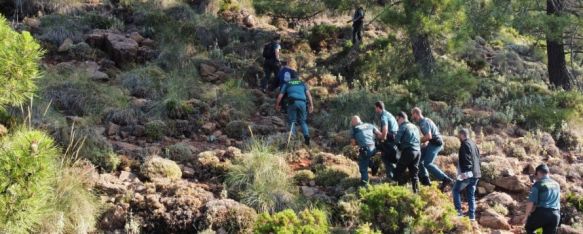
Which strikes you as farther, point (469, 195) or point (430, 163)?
point (430, 163)

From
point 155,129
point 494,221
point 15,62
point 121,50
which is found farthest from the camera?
point 121,50

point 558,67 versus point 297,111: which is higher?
point 558,67

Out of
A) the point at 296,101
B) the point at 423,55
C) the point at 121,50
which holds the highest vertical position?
the point at 423,55

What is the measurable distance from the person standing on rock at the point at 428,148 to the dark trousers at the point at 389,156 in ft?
1.48

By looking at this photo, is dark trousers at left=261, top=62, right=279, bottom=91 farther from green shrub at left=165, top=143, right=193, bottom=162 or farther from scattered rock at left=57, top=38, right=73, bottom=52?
A: scattered rock at left=57, top=38, right=73, bottom=52

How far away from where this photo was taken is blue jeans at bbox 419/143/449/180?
9.46m

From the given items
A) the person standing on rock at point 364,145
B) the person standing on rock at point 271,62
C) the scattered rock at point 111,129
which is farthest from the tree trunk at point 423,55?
the scattered rock at point 111,129

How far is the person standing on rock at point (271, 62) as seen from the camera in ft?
46.0

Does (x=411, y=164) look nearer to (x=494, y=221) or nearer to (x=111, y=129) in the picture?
(x=494, y=221)

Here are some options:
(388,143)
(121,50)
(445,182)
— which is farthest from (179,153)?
(121,50)

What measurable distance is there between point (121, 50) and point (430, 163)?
8392 millimetres

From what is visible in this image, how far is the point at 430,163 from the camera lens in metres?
9.51

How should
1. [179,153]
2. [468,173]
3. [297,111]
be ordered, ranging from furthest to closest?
[297,111], [179,153], [468,173]

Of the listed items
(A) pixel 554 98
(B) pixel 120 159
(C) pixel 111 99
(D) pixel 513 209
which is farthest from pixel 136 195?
(A) pixel 554 98
